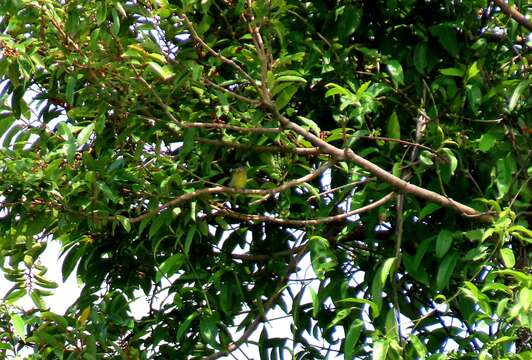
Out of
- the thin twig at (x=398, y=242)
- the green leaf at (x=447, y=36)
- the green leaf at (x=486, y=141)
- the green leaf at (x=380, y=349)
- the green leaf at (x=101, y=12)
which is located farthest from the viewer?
the green leaf at (x=447, y=36)

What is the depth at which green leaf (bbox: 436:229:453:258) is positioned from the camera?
3344mm

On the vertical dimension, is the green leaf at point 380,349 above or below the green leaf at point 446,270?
below

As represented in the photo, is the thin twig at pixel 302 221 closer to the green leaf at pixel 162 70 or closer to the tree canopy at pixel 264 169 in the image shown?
the tree canopy at pixel 264 169

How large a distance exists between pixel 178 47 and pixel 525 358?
4.74 ft

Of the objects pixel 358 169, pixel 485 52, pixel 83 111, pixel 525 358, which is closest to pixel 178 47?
pixel 83 111

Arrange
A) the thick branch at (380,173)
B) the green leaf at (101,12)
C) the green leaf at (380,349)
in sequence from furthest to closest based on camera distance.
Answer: the thick branch at (380,173) < the green leaf at (101,12) < the green leaf at (380,349)

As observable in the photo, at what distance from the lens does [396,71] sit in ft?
11.7

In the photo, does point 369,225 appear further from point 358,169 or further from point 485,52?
point 485,52

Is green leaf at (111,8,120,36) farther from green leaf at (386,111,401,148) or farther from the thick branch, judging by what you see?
green leaf at (386,111,401,148)

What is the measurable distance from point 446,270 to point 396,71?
2.12 feet

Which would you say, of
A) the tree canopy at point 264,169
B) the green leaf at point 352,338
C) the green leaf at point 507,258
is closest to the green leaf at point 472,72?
the tree canopy at point 264,169

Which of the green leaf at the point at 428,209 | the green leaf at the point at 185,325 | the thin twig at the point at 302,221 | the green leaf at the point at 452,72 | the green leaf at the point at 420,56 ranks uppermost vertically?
the green leaf at the point at 420,56

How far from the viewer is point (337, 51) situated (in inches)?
147

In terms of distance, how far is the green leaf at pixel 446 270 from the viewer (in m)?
3.32
